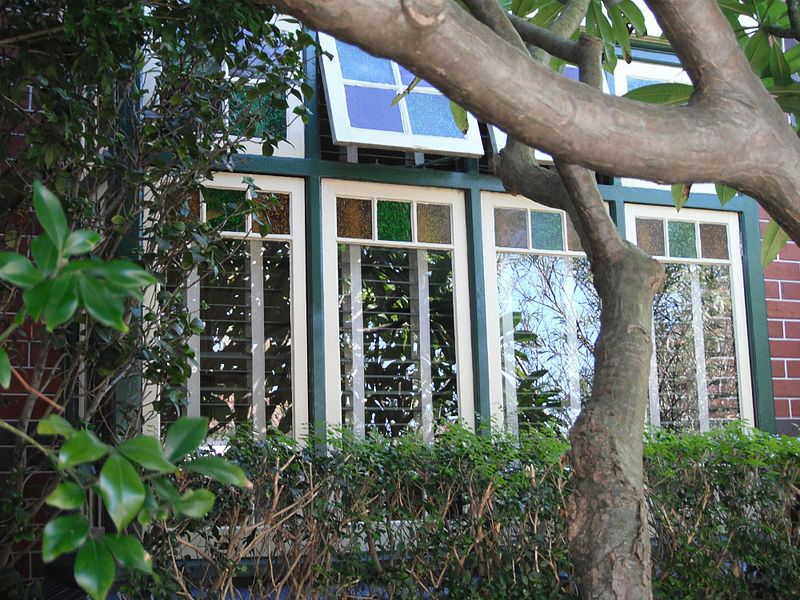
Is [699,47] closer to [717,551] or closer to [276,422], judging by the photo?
[717,551]

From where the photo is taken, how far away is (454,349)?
6.02 meters

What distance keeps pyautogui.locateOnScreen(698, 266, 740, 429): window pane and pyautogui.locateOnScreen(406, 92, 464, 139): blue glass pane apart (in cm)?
244

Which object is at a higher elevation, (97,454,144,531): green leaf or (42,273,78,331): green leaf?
(42,273,78,331): green leaf

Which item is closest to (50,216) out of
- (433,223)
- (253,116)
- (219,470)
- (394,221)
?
(219,470)

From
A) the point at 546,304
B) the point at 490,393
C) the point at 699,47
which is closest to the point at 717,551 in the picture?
the point at 490,393

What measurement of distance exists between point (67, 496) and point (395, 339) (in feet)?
17.3

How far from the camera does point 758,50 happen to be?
10.7 feet

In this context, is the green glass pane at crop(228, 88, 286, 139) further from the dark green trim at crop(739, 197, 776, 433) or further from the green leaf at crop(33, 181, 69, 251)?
the dark green trim at crop(739, 197, 776, 433)

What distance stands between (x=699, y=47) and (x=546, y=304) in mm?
4682

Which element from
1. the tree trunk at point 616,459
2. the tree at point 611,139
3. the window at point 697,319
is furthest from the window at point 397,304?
the tree trunk at point 616,459

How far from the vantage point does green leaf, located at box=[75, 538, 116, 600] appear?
29.2 inches

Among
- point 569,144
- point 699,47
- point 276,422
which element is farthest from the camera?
point 276,422

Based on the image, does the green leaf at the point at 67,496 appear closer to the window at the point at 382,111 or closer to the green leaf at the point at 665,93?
the green leaf at the point at 665,93

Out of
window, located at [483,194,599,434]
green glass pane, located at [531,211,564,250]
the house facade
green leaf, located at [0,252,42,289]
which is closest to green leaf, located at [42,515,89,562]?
green leaf, located at [0,252,42,289]
